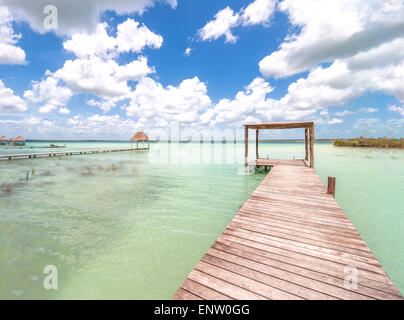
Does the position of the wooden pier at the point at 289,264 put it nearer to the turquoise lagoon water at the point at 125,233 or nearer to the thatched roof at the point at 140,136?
the turquoise lagoon water at the point at 125,233

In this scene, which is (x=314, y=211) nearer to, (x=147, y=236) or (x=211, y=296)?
(x=211, y=296)

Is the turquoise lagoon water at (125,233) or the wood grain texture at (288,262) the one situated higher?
the wood grain texture at (288,262)

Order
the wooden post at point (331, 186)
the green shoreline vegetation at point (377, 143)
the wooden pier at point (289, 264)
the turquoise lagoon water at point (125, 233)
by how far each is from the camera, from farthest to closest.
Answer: the green shoreline vegetation at point (377, 143) < the wooden post at point (331, 186) < the turquoise lagoon water at point (125, 233) < the wooden pier at point (289, 264)

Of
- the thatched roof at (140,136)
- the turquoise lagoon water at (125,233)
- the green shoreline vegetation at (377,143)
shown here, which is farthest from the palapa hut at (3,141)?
the green shoreline vegetation at (377,143)

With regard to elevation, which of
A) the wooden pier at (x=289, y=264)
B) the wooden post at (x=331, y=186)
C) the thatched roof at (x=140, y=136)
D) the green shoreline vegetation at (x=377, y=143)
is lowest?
the wooden pier at (x=289, y=264)

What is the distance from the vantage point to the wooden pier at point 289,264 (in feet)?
6.63

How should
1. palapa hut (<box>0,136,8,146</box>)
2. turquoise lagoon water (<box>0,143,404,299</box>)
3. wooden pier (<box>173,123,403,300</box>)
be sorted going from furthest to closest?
palapa hut (<box>0,136,8,146</box>) → turquoise lagoon water (<box>0,143,404,299</box>) → wooden pier (<box>173,123,403,300</box>)

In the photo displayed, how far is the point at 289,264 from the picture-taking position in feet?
8.21

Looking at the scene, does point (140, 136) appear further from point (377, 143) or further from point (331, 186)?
point (377, 143)

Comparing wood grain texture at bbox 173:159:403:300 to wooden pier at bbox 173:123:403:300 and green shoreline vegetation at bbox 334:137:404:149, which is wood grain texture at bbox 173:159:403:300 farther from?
green shoreline vegetation at bbox 334:137:404:149

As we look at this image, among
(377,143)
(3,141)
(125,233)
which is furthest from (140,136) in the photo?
(3,141)

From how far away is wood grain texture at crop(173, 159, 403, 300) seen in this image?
202cm

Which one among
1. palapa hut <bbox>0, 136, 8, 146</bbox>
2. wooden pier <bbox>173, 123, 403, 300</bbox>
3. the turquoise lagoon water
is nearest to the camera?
wooden pier <bbox>173, 123, 403, 300</bbox>

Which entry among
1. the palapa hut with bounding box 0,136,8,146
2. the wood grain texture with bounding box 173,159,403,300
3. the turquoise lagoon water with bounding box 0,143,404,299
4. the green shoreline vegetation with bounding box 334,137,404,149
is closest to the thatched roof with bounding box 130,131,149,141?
the turquoise lagoon water with bounding box 0,143,404,299
